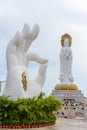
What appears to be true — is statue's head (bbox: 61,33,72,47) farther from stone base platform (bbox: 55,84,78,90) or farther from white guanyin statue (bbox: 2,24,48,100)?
white guanyin statue (bbox: 2,24,48,100)

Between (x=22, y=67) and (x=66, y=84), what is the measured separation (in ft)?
63.6

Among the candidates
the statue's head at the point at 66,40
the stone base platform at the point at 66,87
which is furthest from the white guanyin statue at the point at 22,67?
the statue's head at the point at 66,40

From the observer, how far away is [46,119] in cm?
1239

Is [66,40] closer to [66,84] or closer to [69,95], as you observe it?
[66,84]

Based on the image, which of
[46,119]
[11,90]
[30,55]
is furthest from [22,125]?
[30,55]

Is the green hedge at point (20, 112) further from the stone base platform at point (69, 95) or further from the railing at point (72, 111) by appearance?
the stone base platform at point (69, 95)

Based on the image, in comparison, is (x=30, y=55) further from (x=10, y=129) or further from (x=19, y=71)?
(x=10, y=129)

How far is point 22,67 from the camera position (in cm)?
1549

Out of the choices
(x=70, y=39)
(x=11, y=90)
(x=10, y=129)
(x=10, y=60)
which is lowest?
(x=10, y=129)

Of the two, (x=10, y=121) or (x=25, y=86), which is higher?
(x=25, y=86)

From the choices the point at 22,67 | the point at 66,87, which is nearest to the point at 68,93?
the point at 66,87

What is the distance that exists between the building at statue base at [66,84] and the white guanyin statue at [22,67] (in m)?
17.7

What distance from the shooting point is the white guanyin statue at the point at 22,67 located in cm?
1457

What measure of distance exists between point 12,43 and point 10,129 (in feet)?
15.7
